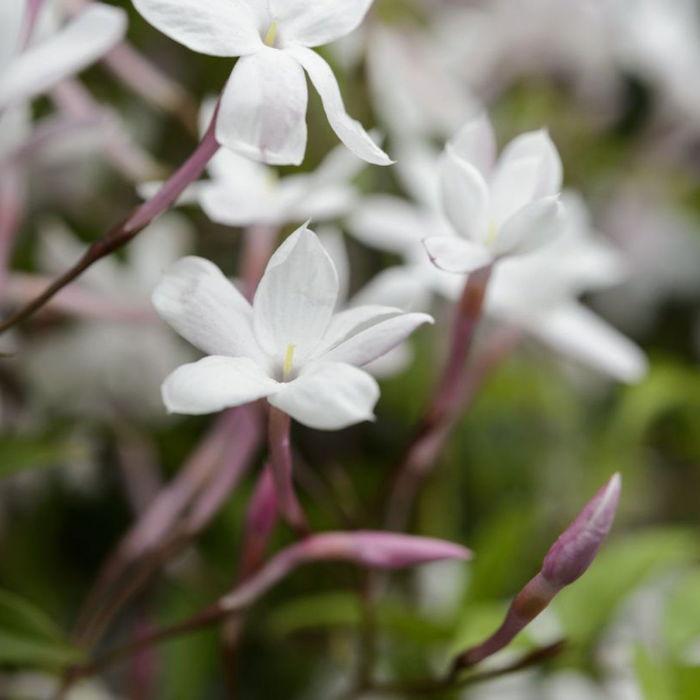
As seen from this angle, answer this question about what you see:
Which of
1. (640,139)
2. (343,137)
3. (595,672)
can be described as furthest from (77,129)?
(640,139)

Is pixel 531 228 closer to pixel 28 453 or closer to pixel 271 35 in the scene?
pixel 271 35

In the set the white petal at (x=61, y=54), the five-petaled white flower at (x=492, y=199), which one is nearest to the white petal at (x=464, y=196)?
the five-petaled white flower at (x=492, y=199)

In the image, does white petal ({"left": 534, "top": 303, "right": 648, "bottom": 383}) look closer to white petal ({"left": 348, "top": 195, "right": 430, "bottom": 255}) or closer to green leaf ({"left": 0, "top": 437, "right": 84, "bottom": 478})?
white petal ({"left": 348, "top": 195, "right": 430, "bottom": 255})

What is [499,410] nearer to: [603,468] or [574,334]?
[603,468]

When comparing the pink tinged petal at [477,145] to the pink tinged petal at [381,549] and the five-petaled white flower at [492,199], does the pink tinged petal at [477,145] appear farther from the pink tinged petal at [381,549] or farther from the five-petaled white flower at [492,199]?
the pink tinged petal at [381,549]

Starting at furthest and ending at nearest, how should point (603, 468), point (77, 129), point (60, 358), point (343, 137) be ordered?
point (603, 468)
point (60, 358)
point (77, 129)
point (343, 137)

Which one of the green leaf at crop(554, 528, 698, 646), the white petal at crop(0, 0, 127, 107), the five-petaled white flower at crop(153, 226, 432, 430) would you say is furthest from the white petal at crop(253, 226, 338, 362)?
the green leaf at crop(554, 528, 698, 646)
